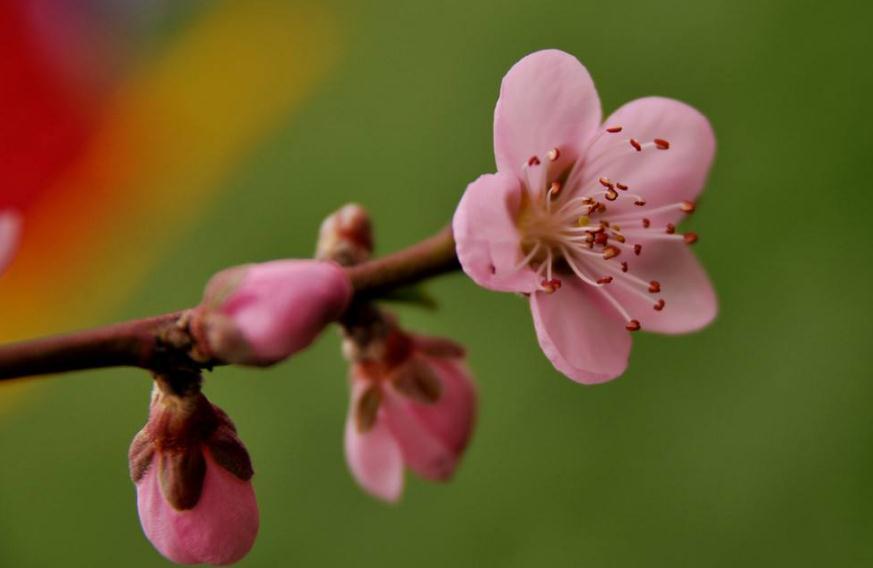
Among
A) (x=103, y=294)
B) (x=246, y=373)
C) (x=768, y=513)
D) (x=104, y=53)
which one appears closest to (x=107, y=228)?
(x=103, y=294)

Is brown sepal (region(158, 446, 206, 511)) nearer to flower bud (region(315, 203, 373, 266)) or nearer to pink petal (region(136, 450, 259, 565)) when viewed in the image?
pink petal (region(136, 450, 259, 565))

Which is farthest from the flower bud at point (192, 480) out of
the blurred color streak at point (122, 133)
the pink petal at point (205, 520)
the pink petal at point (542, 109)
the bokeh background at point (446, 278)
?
the blurred color streak at point (122, 133)

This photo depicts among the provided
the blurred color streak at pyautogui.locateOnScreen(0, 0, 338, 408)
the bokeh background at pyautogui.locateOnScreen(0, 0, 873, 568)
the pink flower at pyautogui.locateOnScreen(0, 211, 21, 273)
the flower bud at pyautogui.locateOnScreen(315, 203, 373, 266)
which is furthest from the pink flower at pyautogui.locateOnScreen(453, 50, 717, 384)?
the blurred color streak at pyautogui.locateOnScreen(0, 0, 338, 408)

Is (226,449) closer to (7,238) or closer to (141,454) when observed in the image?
(141,454)

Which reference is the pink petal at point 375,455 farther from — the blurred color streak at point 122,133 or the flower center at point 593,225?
the blurred color streak at point 122,133

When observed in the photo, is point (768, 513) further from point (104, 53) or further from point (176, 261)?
point (104, 53)
